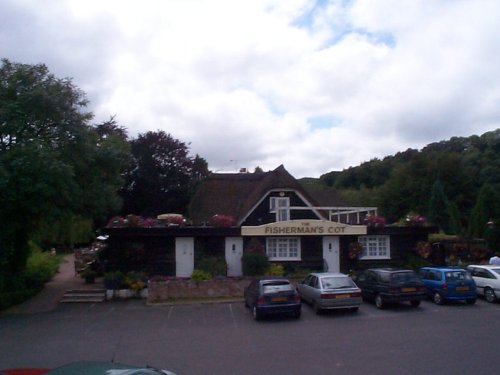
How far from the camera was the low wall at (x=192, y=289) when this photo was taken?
→ 2366 cm

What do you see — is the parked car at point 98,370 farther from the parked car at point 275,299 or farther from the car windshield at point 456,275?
the car windshield at point 456,275

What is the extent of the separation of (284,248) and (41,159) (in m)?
13.4

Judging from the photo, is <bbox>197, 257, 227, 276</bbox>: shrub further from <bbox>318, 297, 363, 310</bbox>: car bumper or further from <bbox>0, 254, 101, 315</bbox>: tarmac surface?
<bbox>318, 297, 363, 310</bbox>: car bumper

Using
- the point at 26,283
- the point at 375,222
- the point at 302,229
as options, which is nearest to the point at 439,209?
the point at 375,222

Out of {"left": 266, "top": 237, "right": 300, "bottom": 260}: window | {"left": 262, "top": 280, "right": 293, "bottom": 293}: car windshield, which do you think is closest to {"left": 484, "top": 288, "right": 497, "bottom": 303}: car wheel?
{"left": 262, "top": 280, "right": 293, "bottom": 293}: car windshield

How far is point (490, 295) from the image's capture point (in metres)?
21.2

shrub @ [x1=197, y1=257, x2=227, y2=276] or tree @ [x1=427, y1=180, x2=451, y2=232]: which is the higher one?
tree @ [x1=427, y1=180, x2=451, y2=232]

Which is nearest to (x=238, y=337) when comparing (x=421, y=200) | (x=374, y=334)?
(x=374, y=334)

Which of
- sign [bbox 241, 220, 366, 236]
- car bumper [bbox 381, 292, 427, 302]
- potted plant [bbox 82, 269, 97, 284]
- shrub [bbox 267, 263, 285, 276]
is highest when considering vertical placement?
sign [bbox 241, 220, 366, 236]

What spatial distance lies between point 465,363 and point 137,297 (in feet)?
53.6

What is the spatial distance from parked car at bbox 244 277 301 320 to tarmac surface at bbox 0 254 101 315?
9.62 m

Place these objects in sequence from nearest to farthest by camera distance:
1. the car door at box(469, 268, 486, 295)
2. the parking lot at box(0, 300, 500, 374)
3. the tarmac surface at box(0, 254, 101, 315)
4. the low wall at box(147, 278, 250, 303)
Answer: the parking lot at box(0, 300, 500, 374) < the car door at box(469, 268, 486, 295) < the tarmac surface at box(0, 254, 101, 315) < the low wall at box(147, 278, 250, 303)

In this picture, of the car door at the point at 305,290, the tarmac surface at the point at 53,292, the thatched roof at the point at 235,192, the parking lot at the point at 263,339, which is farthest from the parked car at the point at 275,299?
the thatched roof at the point at 235,192

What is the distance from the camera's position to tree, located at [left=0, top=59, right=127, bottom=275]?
67.7ft
